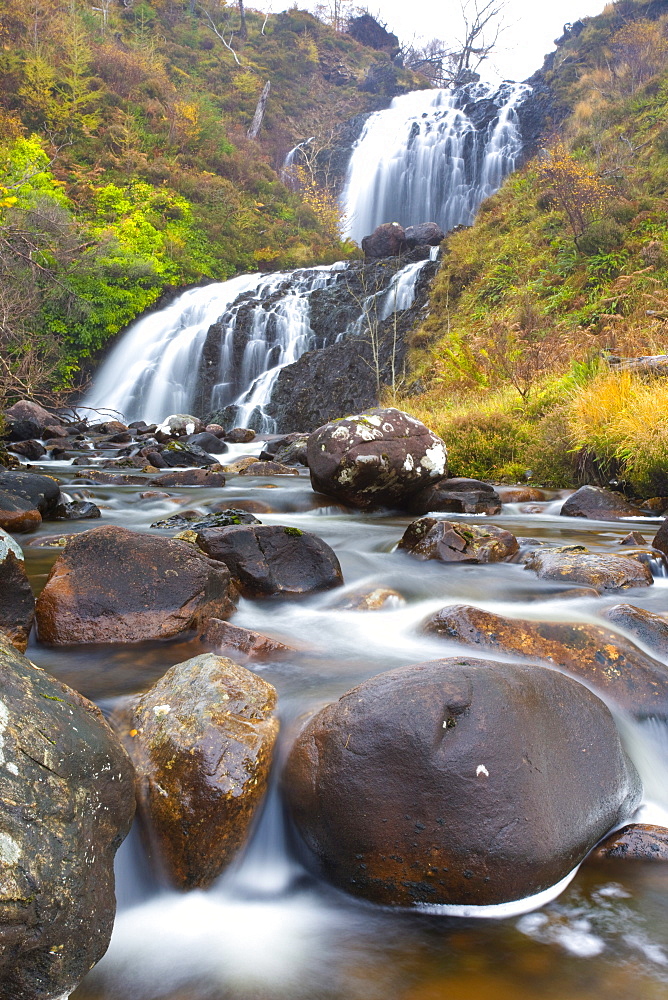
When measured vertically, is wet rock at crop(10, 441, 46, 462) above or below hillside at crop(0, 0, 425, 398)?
below

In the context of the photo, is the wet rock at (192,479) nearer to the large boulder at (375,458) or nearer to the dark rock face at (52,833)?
the large boulder at (375,458)

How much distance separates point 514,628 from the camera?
3477 millimetres

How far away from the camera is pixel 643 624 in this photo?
3508 millimetres

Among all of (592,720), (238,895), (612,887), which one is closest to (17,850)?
(238,895)

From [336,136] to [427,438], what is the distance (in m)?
35.3

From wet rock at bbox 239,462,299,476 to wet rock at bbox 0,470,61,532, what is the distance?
4.68 metres

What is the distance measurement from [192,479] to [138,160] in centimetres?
2351

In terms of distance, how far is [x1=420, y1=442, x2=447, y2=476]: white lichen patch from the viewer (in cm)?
797

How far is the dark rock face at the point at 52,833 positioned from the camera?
4.78 feet

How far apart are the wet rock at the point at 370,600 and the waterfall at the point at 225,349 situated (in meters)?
14.3

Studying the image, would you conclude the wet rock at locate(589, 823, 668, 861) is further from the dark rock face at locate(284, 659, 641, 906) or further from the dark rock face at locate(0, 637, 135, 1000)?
the dark rock face at locate(0, 637, 135, 1000)

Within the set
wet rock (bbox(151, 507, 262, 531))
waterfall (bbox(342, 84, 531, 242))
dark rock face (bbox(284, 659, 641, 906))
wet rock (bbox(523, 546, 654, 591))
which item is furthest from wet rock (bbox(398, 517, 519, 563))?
waterfall (bbox(342, 84, 531, 242))

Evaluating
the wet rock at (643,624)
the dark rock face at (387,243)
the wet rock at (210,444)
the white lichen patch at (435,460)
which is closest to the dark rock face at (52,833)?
the wet rock at (643,624)

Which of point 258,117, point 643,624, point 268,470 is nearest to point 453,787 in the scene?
point 643,624
